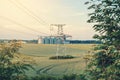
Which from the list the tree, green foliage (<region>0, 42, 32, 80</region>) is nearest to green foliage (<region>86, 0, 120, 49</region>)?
the tree

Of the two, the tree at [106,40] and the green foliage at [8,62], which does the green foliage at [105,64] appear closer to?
the tree at [106,40]

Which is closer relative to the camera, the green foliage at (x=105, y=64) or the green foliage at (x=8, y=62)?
the green foliage at (x=105, y=64)

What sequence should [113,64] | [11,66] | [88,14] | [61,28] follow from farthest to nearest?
[61,28] < [11,66] < [88,14] < [113,64]

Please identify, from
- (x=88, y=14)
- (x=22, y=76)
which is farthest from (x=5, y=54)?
(x=88, y=14)

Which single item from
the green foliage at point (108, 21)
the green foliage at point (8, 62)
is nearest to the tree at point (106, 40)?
the green foliage at point (108, 21)

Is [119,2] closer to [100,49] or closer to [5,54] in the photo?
[100,49]

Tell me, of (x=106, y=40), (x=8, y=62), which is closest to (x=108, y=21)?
(x=106, y=40)

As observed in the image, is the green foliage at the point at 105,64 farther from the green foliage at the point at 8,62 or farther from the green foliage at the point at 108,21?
the green foliage at the point at 8,62

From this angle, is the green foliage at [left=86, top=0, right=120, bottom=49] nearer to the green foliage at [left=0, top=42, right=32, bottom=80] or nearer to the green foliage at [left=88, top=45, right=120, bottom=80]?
the green foliage at [left=88, top=45, right=120, bottom=80]
